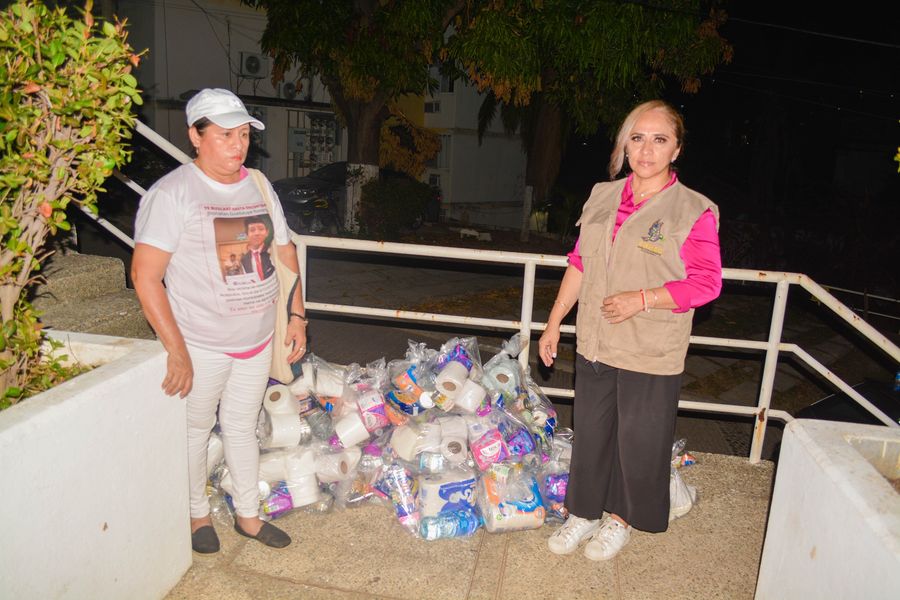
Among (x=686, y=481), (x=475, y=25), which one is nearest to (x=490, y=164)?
(x=475, y=25)

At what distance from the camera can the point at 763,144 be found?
2123cm

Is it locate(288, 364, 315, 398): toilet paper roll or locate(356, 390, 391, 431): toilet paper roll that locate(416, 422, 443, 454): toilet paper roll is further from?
locate(288, 364, 315, 398): toilet paper roll

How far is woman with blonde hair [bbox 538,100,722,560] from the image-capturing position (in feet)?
9.11

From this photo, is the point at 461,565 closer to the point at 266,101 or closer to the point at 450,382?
the point at 450,382

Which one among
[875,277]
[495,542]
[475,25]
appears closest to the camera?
[495,542]

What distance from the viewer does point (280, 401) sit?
3.56 m

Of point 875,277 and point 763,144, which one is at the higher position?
point 763,144

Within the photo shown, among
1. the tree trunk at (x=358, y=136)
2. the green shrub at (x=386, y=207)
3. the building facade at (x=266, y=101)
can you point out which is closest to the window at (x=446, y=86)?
the building facade at (x=266, y=101)

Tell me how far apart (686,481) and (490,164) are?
928 inches

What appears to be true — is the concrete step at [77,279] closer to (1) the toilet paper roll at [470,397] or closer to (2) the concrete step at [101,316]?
(2) the concrete step at [101,316]

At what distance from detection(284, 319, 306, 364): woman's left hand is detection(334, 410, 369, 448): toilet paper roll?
0.54 m

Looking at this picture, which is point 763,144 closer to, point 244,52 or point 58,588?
point 244,52

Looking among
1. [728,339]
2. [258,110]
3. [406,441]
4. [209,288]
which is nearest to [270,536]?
[406,441]

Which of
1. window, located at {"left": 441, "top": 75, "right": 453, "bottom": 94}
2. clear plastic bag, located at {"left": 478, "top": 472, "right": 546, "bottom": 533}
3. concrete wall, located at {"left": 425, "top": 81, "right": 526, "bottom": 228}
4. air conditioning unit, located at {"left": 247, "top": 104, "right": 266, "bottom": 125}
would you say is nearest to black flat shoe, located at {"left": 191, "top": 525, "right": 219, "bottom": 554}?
clear plastic bag, located at {"left": 478, "top": 472, "right": 546, "bottom": 533}
